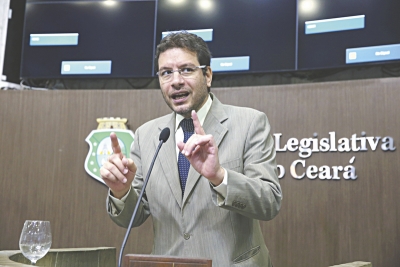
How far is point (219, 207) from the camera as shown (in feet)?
6.56

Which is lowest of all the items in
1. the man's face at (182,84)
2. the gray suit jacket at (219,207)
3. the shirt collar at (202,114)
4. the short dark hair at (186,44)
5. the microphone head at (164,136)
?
the gray suit jacket at (219,207)

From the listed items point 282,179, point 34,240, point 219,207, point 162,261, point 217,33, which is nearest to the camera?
point 162,261

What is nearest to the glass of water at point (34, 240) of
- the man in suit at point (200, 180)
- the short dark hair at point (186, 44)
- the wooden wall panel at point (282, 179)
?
the man in suit at point (200, 180)

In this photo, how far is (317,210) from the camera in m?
3.65

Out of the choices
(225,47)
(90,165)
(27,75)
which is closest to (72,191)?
(90,165)

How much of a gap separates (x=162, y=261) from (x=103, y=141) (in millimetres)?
2775

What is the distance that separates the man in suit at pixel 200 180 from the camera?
190cm

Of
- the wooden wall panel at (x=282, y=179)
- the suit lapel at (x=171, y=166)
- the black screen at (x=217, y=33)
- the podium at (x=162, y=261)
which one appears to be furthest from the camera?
the black screen at (x=217, y=33)

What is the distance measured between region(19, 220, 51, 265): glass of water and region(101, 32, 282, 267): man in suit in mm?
286

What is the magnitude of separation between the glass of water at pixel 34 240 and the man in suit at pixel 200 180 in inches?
11.3

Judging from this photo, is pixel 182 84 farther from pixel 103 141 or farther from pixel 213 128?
pixel 103 141

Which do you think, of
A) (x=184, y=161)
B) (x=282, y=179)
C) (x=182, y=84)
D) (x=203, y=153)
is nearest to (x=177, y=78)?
(x=182, y=84)

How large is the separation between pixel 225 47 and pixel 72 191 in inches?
73.2

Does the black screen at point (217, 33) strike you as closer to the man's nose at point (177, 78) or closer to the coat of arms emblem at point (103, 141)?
the coat of arms emblem at point (103, 141)
